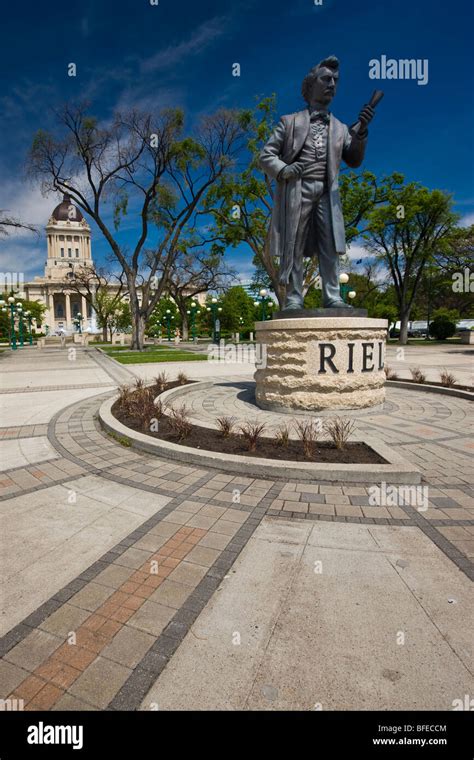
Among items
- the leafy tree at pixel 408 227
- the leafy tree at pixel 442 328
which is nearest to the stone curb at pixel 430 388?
the leafy tree at pixel 408 227

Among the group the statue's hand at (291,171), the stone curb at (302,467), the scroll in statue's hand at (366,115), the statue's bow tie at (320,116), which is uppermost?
the statue's bow tie at (320,116)

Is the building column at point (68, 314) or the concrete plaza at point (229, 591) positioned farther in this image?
the building column at point (68, 314)

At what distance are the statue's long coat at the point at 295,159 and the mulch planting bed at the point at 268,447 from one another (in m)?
4.01

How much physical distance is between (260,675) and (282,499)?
86.8 inches

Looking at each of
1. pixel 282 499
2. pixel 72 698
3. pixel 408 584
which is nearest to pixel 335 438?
pixel 282 499

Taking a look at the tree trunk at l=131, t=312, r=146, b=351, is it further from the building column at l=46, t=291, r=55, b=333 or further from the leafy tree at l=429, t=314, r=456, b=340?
the building column at l=46, t=291, r=55, b=333

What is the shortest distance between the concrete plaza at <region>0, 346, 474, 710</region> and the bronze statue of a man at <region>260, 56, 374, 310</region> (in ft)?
16.0

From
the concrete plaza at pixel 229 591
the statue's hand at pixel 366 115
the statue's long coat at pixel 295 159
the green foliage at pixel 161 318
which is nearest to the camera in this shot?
the concrete plaza at pixel 229 591

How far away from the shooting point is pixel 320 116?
25.7ft

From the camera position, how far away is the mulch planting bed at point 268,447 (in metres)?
5.20

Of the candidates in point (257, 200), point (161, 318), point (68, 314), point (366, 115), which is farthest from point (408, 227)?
point (68, 314)

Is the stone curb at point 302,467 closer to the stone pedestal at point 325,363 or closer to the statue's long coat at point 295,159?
the stone pedestal at point 325,363

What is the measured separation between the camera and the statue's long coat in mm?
7762
